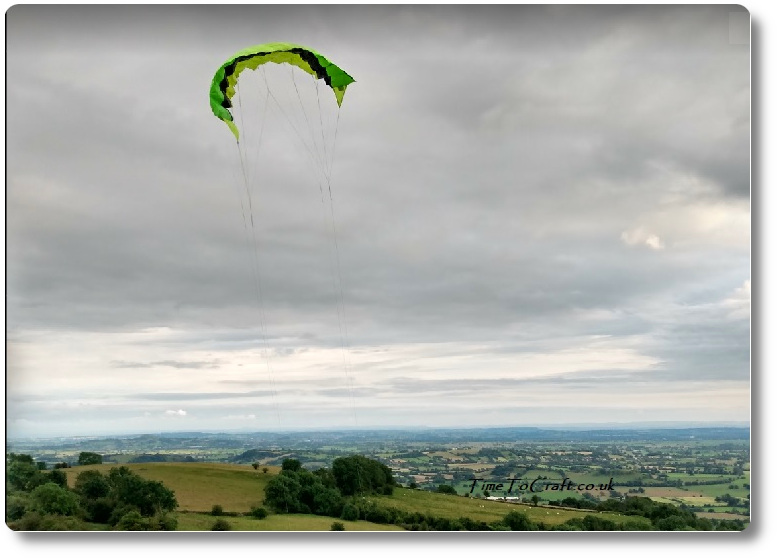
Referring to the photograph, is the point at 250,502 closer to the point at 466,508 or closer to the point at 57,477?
the point at 57,477

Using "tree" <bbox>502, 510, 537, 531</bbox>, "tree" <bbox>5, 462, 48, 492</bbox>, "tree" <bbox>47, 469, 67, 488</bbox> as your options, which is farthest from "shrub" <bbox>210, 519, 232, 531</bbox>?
"tree" <bbox>502, 510, 537, 531</bbox>

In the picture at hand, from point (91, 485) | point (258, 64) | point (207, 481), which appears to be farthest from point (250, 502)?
point (258, 64)

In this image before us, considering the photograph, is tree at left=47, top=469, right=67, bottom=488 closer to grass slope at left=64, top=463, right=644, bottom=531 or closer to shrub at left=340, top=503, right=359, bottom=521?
grass slope at left=64, top=463, right=644, bottom=531

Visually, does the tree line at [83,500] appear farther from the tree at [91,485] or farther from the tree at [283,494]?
the tree at [283,494]

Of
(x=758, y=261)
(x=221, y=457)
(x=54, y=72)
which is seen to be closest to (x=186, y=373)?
(x=221, y=457)

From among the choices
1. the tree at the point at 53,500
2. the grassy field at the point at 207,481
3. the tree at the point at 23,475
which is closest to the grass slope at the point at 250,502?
the grassy field at the point at 207,481

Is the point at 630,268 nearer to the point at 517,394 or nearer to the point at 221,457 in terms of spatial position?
the point at 517,394
